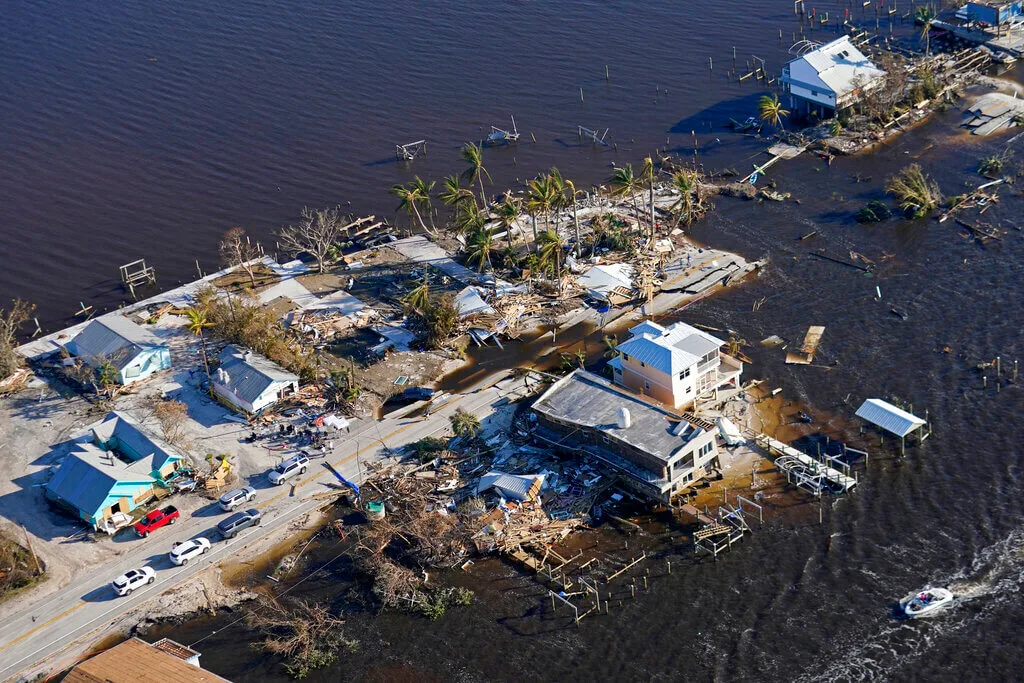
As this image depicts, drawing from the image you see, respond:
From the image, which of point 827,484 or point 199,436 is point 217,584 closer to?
point 199,436

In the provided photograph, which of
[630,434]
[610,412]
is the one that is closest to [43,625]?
[610,412]

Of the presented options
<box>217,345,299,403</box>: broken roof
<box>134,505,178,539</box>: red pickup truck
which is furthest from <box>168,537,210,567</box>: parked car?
<box>217,345,299,403</box>: broken roof

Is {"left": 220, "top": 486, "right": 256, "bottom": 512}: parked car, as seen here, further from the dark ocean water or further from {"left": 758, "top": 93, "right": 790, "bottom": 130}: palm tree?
{"left": 758, "top": 93, "right": 790, "bottom": 130}: palm tree

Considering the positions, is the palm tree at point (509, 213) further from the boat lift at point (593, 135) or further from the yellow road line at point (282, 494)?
the yellow road line at point (282, 494)

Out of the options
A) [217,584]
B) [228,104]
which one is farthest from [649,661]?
[228,104]

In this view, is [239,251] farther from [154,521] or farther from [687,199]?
[687,199]

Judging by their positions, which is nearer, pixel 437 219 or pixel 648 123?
pixel 437 219
